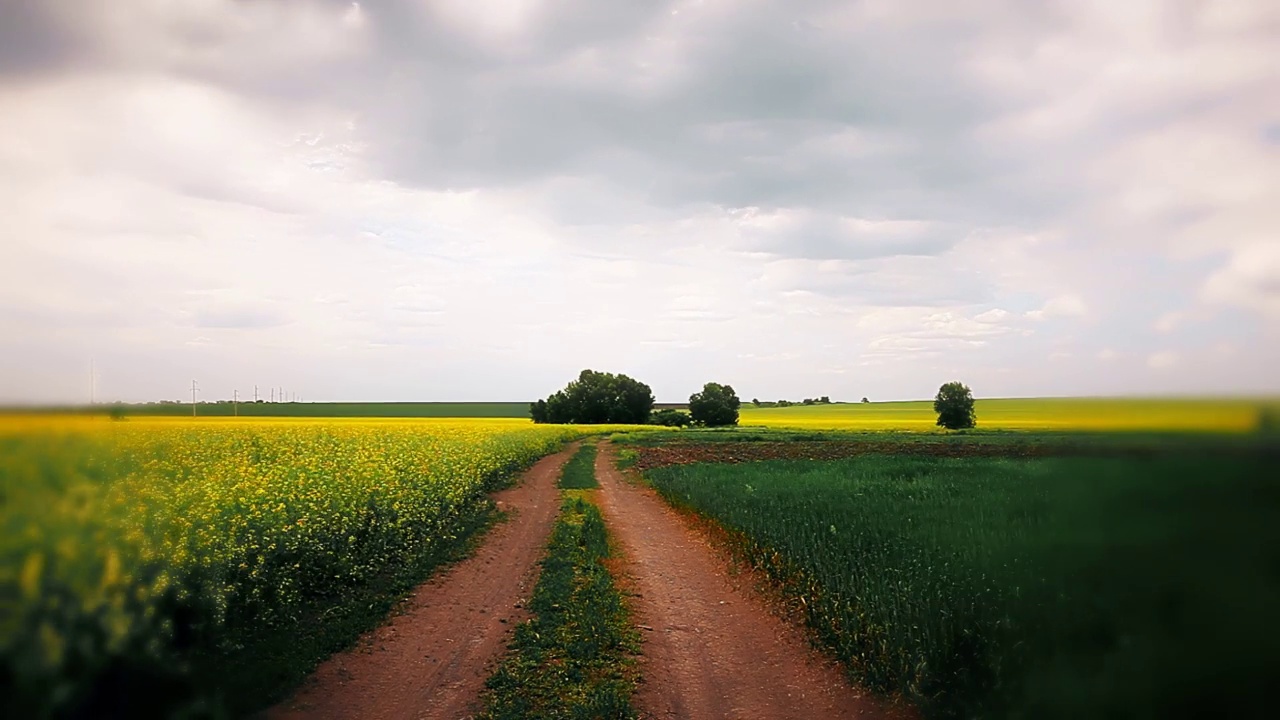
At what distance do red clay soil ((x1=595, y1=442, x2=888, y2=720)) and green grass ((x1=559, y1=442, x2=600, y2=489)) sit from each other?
13276mm

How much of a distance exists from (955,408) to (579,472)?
204 ft

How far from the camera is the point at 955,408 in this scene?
82688 mm

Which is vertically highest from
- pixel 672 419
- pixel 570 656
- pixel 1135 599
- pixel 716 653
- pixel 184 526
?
pixel 1135 599

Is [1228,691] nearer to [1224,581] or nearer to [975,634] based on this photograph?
[1224,581]

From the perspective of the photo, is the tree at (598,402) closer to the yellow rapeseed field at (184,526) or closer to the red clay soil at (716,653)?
the yellow rapeseed field at (184,526)

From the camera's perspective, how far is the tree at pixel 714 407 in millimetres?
109938

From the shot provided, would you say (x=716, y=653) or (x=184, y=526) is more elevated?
(x=184, y=526)

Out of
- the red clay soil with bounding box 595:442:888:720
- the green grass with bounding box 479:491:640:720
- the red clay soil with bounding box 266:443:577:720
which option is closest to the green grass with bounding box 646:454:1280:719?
the red clay soil with bounding box 595:442:888:720

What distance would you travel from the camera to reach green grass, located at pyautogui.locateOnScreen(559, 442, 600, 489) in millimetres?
29766

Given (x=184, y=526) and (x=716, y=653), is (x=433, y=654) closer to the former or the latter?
(x=184, y=526)

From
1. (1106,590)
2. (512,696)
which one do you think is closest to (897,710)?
(512,696)

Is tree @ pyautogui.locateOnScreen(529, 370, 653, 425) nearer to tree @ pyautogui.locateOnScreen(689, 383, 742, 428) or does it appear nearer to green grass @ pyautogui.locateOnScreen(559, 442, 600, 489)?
tree @ pyautogui.locateOnScreen(689, 383, 742, 428)

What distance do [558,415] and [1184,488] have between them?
110 metres

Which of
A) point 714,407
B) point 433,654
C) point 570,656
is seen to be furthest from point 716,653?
point 714,407
